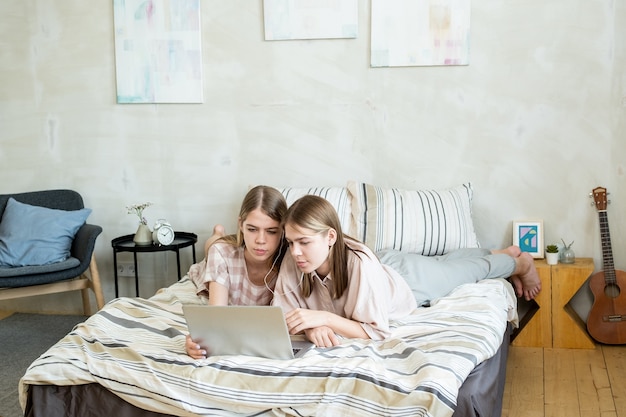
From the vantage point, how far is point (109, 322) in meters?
2.55

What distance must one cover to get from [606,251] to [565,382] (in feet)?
2.28

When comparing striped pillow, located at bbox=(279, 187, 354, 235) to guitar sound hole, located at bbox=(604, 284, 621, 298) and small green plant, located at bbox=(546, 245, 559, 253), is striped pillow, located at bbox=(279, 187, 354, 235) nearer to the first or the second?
small green plant, located at bbox=(546, 245, 559, 253)

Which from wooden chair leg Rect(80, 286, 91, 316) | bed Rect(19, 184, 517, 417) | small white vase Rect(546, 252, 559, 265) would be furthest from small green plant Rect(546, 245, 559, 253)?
wooden chair leg Rect(80, 286, 91, 316)

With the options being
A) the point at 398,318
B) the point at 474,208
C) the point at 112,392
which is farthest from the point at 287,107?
the point at 112,392

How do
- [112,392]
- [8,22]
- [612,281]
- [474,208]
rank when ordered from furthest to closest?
[8,22] → [474,208] → [612,281] → [112,392]

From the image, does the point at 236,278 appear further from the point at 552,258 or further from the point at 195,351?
the point at 552,258

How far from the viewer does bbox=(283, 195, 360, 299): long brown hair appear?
90.8 inches

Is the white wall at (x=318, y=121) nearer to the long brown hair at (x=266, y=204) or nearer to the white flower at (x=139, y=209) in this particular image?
the white flower at (x=139, y=209)

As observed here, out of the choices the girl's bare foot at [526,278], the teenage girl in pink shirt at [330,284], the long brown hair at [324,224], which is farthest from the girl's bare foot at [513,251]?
the long brown hair at [324,224]

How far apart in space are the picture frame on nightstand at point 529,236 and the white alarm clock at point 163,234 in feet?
5.21

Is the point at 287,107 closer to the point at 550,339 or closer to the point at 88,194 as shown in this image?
the point at 88,194

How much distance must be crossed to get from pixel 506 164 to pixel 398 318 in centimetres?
121

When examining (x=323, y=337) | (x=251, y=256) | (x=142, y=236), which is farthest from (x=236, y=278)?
(x=142, y=236)

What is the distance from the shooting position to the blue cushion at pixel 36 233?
3.54 m
